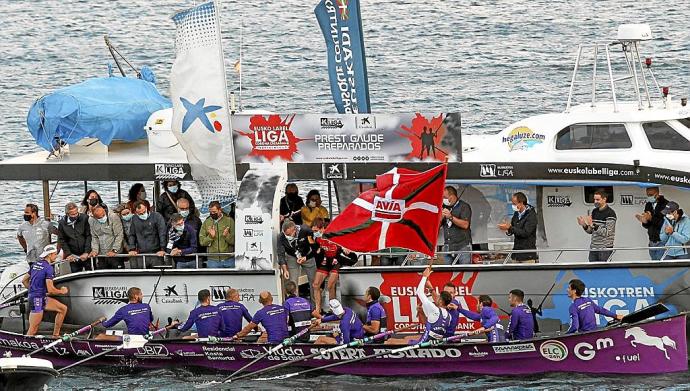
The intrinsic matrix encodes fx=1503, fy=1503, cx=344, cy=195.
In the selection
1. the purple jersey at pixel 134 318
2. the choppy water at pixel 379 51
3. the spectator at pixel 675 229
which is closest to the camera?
the spectator at pixel 675 229

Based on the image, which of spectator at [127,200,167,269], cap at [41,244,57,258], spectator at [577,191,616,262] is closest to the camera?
spectator at [577,191,616,262]

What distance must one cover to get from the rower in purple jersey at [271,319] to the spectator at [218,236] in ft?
3.82

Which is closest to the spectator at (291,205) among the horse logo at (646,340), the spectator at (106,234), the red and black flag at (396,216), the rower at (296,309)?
the rower at (296,309)

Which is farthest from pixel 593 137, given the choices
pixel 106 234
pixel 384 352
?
pixel 106 234

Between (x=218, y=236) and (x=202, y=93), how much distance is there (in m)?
2.43

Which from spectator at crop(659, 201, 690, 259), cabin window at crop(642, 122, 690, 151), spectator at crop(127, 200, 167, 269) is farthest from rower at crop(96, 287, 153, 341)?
cabin window at crop(642, 122, 690, 151)

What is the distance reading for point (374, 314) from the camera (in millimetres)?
24094

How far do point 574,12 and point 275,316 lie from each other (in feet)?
152

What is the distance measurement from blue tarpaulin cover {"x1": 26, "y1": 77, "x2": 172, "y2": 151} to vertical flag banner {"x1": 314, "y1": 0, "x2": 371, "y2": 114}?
355cm

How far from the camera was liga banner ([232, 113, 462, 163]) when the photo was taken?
80.3 ft

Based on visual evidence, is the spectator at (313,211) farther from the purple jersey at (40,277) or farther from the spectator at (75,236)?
the purple jersey at (40,277)

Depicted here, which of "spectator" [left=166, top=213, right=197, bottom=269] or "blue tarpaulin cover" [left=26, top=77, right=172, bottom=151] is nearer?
"spectator" [left=166, top=213, right=197, bottom=269]

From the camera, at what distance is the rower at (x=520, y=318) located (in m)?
23.5

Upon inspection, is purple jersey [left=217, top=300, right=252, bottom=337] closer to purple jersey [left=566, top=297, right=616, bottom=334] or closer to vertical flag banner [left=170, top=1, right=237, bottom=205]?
vertical flag banner [left=170, top=1, right=237, bottom=205]
